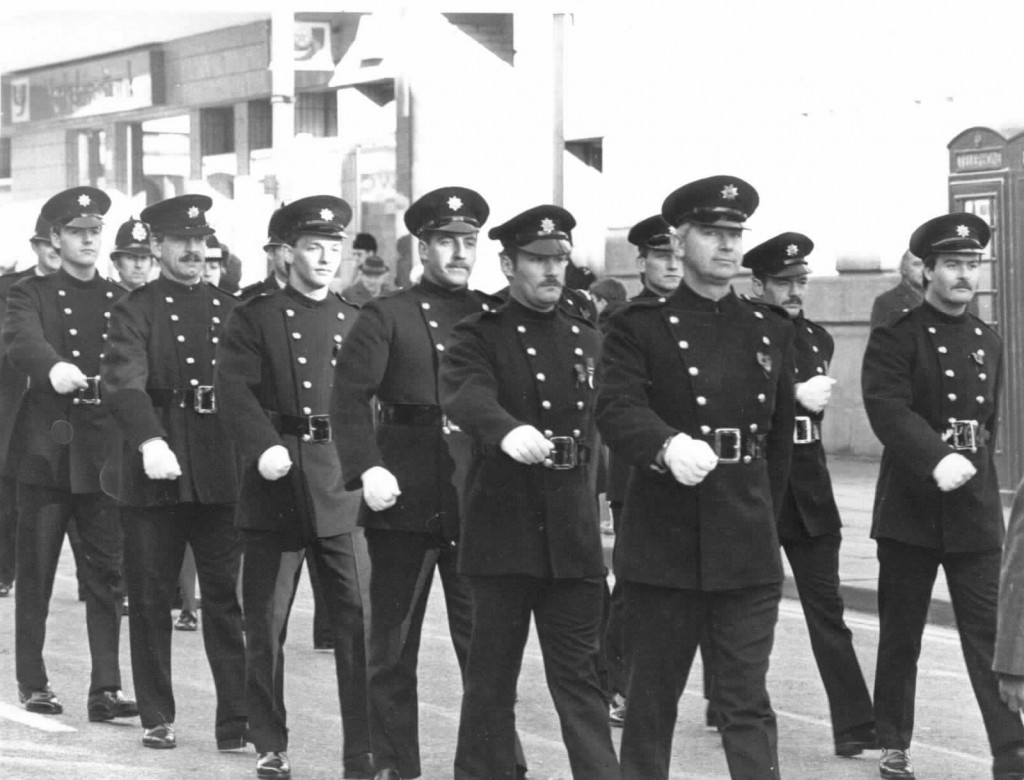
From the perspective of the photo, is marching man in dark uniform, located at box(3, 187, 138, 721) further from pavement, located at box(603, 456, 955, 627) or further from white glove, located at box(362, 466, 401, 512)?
pavement, located at box(603, 456, 955, 627)

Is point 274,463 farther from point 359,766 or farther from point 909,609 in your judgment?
point 909,609

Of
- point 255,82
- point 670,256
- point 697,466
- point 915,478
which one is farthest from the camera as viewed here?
point 255,82

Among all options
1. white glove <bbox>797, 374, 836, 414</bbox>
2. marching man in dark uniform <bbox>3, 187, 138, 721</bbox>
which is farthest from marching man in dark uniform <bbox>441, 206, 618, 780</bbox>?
marching man in dark uniform <bbox>3, 187, 138, 721</bbox>

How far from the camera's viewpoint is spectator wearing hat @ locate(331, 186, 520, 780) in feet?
24.7

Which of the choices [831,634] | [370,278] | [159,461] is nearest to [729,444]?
[831,634]

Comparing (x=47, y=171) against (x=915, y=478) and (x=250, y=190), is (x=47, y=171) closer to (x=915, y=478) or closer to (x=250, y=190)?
(x=250, y=190)

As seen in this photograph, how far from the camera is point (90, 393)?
962 cm

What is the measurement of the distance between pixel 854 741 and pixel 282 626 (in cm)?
221

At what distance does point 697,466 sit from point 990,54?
13225 millimetres

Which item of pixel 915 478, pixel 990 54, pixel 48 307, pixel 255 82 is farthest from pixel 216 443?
pixel 255 82

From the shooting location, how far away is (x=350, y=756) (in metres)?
7.93

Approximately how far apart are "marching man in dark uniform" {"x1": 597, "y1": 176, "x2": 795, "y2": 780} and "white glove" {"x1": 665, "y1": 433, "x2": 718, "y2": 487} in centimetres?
15

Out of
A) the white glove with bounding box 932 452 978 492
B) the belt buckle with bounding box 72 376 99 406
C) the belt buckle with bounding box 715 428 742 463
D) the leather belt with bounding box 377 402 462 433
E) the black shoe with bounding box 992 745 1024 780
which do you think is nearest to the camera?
the belt buckle with bounding box 715 428 742 463

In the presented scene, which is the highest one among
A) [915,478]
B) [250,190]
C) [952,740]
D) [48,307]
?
[250,190]
